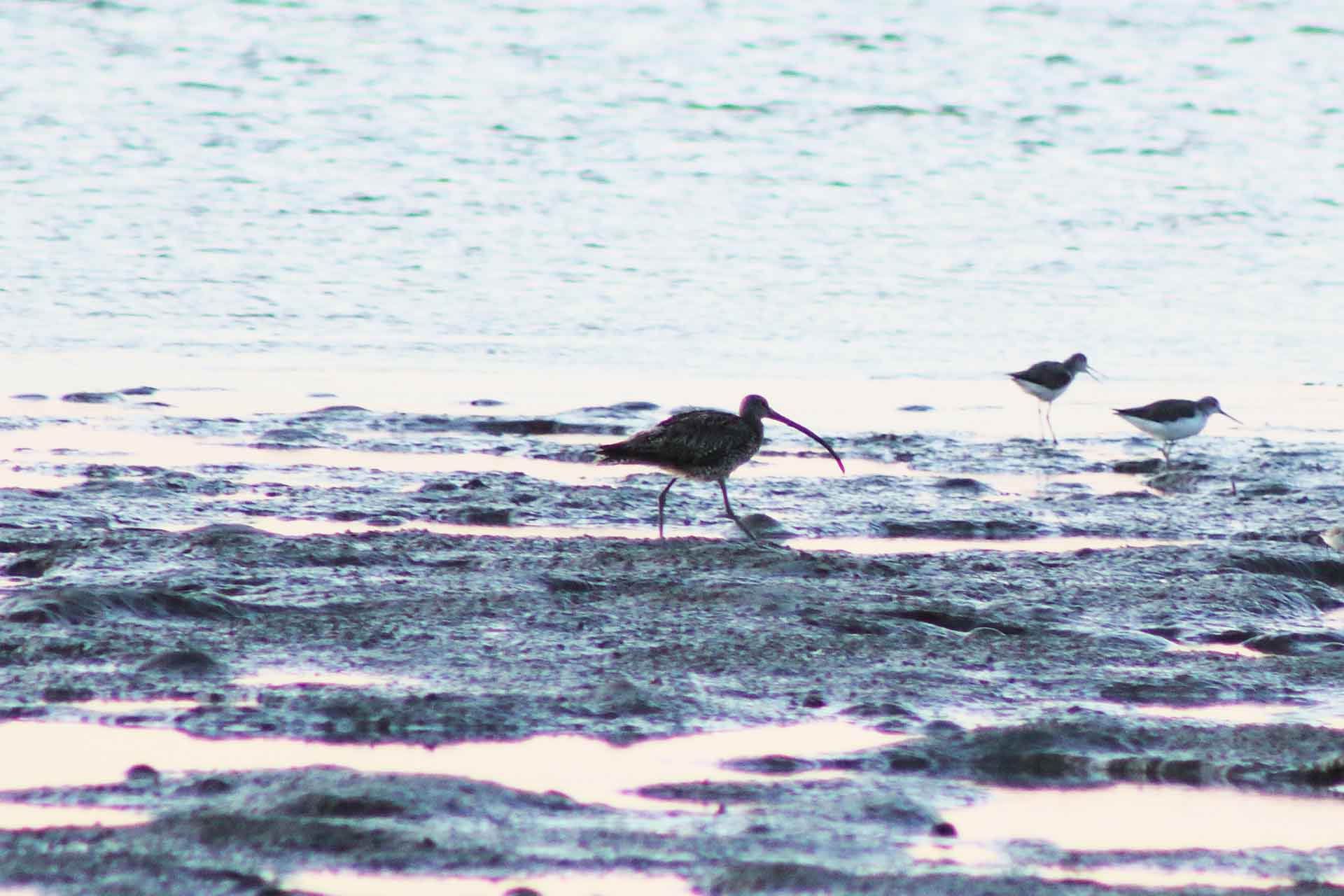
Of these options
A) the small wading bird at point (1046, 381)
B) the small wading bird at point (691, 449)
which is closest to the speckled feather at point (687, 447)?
the small wading bird at point (691, 449)

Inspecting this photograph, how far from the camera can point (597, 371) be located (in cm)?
1287

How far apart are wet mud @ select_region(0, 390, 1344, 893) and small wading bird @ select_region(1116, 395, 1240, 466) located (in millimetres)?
517

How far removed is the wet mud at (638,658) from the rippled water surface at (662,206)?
2450 mm

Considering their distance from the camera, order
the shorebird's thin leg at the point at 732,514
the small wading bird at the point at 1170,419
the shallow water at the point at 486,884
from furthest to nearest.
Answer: the small wading bird at the point at 1170,419 < the shorebird's thin leg at the point at 732,514 < the shallow water at the point at 486,884

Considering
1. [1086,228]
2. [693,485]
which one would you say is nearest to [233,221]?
[1086,228]

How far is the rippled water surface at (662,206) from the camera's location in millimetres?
13234

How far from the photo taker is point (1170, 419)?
1033 centimetres

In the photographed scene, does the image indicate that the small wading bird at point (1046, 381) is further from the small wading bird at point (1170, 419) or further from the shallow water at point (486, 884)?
the shallow water at point (486, 884)

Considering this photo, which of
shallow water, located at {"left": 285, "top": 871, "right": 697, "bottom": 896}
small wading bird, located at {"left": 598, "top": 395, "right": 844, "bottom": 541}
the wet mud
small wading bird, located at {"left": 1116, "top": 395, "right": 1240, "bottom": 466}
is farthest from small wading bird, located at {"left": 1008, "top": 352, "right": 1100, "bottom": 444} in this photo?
shallow water, located at {"left": 285, "top": 871, "right": 697, "bottom": 896}

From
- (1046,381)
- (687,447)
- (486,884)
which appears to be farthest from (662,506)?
(486,884)

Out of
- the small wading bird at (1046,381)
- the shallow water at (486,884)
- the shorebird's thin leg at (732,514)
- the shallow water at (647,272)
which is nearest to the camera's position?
the shallow water at (486,884)

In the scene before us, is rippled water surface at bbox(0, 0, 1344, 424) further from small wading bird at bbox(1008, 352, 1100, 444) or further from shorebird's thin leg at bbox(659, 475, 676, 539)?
shorebird's thin leg at bbox(659, 475, 676, 539)

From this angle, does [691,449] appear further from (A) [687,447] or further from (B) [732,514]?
(B) [732,514]

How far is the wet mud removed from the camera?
4504 mm
